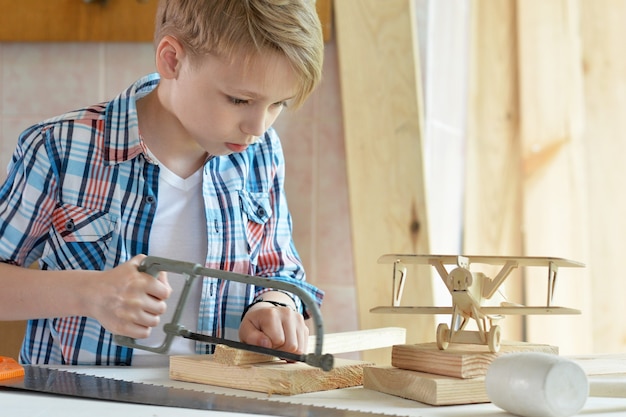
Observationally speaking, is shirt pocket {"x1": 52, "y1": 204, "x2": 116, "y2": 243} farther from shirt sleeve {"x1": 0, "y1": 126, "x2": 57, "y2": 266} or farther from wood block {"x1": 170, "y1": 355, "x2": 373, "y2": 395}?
wood block {"x1": 170, "y1": 355, "x2": 373, "y2": 395}

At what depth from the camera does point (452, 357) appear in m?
0.97

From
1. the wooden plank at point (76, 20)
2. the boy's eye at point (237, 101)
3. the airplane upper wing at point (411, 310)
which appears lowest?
the airplane upper wing at point (411, 310)

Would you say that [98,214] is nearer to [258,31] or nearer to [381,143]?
[258,31]

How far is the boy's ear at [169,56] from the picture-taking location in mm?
1241

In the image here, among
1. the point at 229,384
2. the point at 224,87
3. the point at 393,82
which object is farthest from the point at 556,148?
the point at 229,384

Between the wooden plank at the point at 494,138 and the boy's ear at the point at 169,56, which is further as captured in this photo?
the wooden plank at the point at 494,138

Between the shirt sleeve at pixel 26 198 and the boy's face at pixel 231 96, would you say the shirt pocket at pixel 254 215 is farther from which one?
the shirt sleeve at pixel 26 198

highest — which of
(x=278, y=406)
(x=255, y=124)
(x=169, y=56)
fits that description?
(x=169, y=56)

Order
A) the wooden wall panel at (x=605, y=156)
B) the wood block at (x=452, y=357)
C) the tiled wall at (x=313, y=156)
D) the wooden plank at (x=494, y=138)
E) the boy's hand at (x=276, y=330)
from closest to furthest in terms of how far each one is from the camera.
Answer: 1. the wood block at (x=452, y=357)
2. the boy's hand at (x=276, y=330)
3. the tiled wall at (x=313, y=156)
4. the wooden plank at (x=494, y=138)
5. the wooden wall panel at (x=605, y=156)

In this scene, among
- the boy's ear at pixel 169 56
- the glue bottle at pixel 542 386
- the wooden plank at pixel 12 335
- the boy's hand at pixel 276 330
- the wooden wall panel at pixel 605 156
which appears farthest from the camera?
the wooden wall panel at pixel 605 156

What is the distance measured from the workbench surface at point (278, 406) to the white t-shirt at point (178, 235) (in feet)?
1.05

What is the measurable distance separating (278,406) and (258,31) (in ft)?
Answer: 1.63

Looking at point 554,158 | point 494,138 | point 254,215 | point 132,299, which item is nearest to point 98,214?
point 254,215

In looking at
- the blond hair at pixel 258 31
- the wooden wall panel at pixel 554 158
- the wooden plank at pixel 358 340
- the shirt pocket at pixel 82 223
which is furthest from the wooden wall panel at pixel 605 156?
the shirt pocket at pixel 82 223
